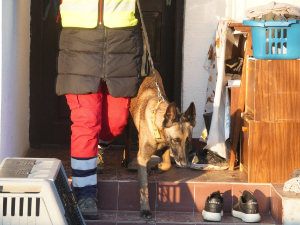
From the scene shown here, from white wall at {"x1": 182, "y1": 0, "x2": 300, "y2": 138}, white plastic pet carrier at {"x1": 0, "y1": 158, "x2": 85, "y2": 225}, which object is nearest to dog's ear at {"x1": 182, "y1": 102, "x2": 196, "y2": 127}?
white plastic pet carrier at {"x1": 0, "y1": 158, "x2": 85, "y2": 225}

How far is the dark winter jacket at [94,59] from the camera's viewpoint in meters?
3.11

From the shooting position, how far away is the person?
10.1 feet

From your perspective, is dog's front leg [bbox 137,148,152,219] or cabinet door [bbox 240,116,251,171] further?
cabinet door [bbox 240,116,251,171]

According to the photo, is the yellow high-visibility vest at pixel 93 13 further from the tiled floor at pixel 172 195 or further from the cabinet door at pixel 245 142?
the cabinet door at pixel 245 142

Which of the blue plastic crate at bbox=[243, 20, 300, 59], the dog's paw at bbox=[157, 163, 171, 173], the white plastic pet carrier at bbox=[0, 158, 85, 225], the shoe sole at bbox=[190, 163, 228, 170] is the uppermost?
the blue plastic crate at bbox=[243, 20, 300, 59]

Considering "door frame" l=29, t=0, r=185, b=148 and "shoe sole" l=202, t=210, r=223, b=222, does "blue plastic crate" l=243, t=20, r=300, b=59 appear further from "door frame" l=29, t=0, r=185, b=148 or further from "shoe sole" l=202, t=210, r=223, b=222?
"shoe sole" l=202, t=210, r=223, b=222

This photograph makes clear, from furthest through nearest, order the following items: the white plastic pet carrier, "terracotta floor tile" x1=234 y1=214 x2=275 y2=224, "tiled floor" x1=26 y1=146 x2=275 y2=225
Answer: "tiled floor" x1=26 y1=146 x2=275 y2=225
"terracotta floor tile" x1=234 y1=214 x2=275 y2=224
the white plastic pet carrier

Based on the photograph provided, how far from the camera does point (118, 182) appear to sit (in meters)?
3.55

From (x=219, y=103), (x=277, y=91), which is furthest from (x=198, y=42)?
(x=277, y=91)

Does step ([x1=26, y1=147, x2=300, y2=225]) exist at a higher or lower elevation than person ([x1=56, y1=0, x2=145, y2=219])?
lower

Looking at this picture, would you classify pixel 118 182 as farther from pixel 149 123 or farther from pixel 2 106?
pixel 2 106

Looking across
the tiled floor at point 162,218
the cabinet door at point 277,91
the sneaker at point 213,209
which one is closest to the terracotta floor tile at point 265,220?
the tiled floor at point 162,218

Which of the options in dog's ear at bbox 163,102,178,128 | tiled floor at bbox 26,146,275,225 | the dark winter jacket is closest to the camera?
dog's ear at bbox 163,102,178,128

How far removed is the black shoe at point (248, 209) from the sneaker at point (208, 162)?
720mm
